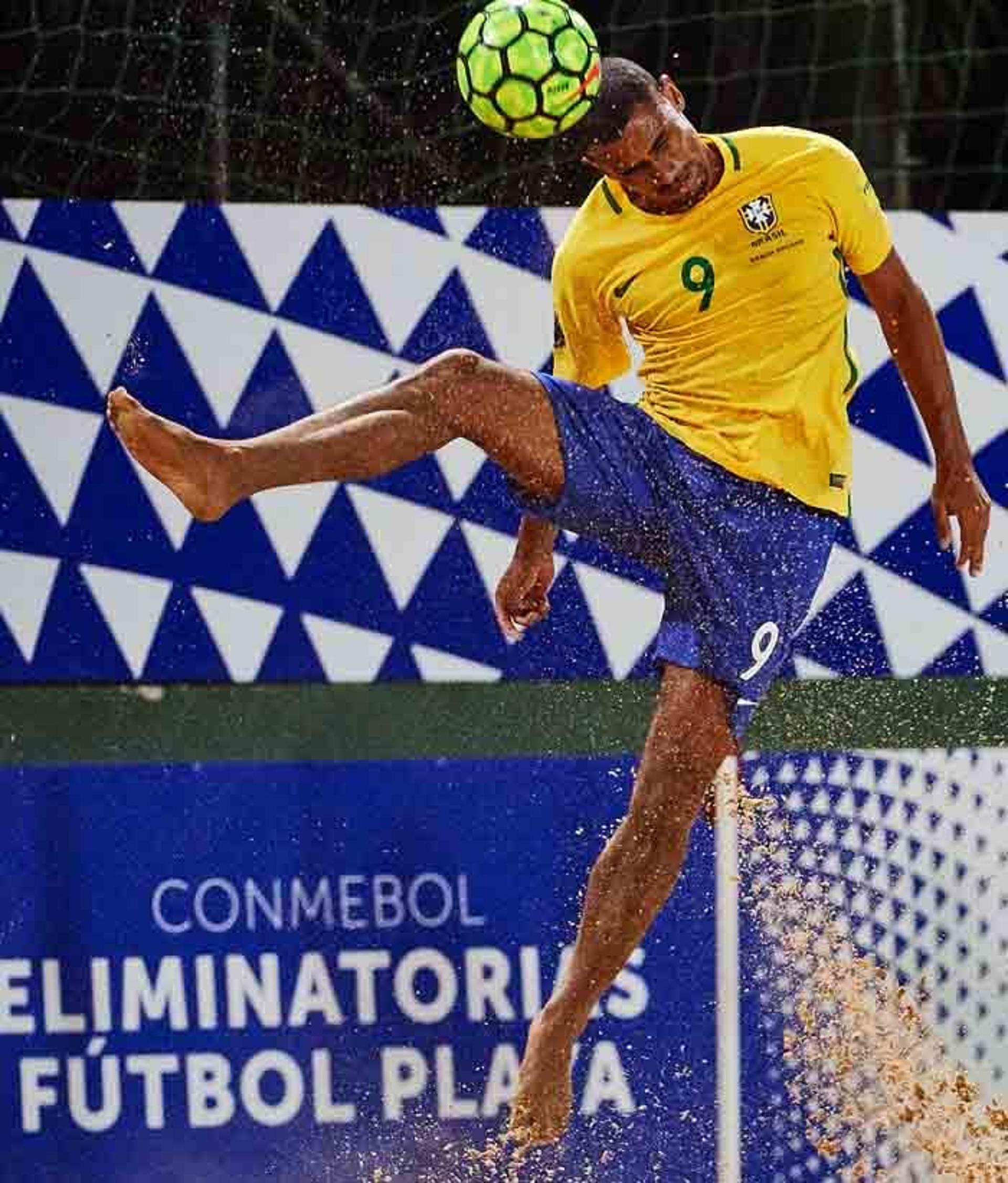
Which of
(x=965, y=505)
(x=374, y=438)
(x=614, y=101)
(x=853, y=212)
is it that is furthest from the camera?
(x=965, y=505)

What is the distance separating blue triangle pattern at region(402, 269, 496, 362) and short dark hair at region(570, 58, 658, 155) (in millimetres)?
546

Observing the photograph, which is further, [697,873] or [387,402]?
[697,873]

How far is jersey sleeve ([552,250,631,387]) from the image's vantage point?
14.7ft

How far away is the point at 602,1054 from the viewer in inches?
190

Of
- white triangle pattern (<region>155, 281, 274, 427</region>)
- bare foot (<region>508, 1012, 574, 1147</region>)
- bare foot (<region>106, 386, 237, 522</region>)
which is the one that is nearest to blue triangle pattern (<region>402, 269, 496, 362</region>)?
white triangle pattern (<region>155, 281, 274, 427</region>)

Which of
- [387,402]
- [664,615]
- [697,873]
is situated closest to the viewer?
[387,402]

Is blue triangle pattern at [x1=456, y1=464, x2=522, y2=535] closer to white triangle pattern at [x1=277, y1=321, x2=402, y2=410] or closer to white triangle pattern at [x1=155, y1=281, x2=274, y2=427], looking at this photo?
white triangle pattern at [x1=277, y1=321, x2=402, y2=410]

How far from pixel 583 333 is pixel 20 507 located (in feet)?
3.60

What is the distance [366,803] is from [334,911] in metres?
0.21

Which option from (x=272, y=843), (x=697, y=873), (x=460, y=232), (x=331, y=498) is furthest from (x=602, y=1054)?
(x=460, y=232)

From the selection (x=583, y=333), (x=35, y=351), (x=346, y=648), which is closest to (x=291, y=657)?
(x=346, y=648)

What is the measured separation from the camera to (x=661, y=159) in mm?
4316

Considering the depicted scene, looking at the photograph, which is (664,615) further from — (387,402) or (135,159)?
(135,159)

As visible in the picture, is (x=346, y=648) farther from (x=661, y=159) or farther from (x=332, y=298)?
(x=661, y=159)
